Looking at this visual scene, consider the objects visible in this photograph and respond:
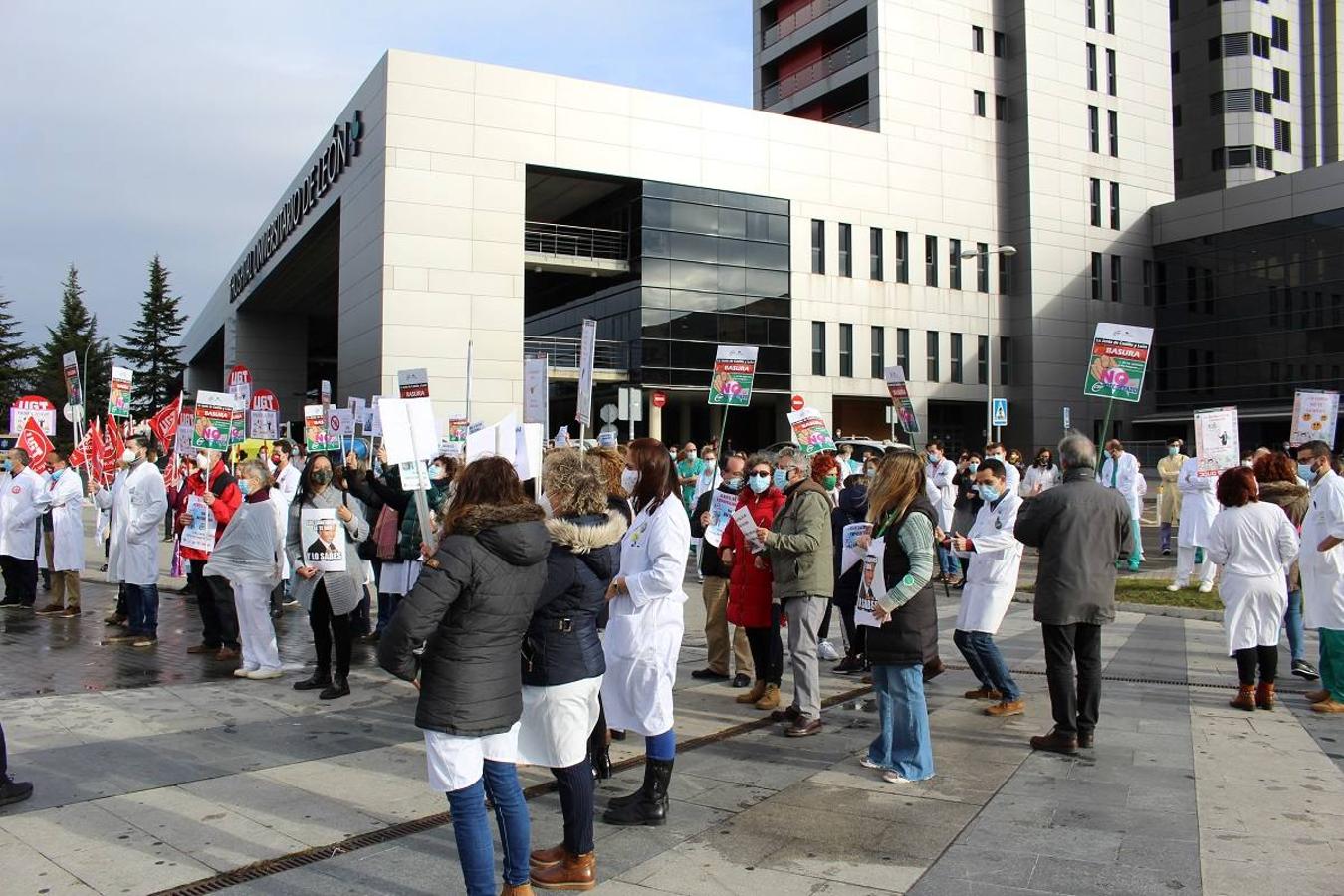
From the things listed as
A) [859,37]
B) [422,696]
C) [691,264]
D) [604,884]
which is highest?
[859,37]

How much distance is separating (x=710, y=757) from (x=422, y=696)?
2.88 m

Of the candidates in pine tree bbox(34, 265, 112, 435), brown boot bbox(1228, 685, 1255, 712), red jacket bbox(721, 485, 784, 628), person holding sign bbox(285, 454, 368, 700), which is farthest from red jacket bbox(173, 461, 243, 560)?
pine tree bbox(34, 265, 112, 435)

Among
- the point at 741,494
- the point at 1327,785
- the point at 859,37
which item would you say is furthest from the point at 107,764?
the point at 859,37

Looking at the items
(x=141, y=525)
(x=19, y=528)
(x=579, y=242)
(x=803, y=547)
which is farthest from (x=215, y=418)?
(x=579, y=242)

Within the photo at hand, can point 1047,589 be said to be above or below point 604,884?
above

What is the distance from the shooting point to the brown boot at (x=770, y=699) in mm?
7344

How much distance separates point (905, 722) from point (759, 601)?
1.92 meters

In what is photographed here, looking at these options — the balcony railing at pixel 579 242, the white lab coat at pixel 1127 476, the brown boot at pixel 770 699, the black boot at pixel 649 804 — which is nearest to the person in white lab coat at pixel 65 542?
the brown boot at pixel 770 699

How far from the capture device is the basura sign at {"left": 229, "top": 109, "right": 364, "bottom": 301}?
1380 inches

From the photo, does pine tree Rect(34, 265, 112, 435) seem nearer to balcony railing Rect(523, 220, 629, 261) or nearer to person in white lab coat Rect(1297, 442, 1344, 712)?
balcony railing Rect(523, 220, 629, 261)

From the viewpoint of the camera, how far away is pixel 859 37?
42562 mm

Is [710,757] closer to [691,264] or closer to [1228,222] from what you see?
[691,264]

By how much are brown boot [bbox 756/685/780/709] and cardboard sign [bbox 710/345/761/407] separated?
7862mm

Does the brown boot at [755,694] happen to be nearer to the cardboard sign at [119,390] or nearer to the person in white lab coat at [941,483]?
the person in white lab coat at [941,483]
